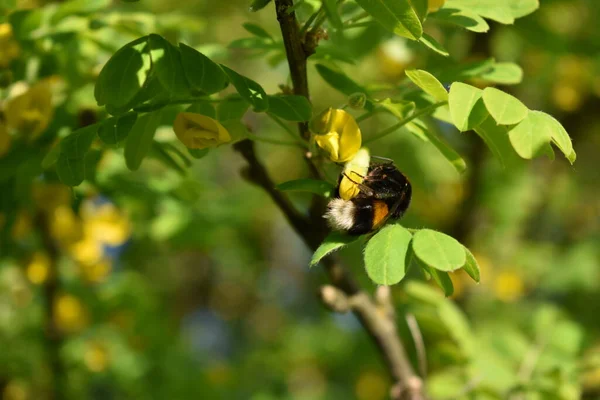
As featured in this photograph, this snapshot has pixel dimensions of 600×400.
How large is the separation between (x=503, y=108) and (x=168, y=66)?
45 cm

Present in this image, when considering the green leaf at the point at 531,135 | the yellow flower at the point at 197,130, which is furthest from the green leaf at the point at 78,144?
the green leaf at the point at 531,135

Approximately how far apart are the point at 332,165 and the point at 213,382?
64.2 inches

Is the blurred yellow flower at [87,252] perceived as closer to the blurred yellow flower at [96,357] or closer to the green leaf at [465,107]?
the blurred yellow flower at [96,357]

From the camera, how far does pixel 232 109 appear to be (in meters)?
1.10

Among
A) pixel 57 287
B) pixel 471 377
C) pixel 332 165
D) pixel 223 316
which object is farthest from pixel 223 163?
pixel 332 165

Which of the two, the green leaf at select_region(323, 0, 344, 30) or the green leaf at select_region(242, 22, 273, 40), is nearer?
the green leaf at select_region(323, 0, 344, 30)

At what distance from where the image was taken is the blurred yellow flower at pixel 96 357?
2383mm

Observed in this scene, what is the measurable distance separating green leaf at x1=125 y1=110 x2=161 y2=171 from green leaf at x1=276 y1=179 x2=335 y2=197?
0.23 metres

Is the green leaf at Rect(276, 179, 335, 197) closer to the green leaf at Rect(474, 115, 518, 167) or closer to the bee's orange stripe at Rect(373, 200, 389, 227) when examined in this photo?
the bee's orange stripe at Rect(373, 200, 389, 227)

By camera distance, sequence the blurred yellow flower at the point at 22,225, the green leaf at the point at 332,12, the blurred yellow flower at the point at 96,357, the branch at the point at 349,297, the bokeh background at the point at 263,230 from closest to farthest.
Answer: the green leaf at the point at 332,12 → the branch at the point at 349,297 → the bokeh background at the point at 263,230 → the blurred yellow flower at the point at 22,225 → the blurred yellow flower at the point at 96,357

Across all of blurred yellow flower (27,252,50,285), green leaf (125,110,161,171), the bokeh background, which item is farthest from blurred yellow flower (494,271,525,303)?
green leaf (125,110,161,171)

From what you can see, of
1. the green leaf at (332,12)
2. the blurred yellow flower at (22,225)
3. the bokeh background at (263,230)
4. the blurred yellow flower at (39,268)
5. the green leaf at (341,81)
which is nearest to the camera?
the green leaf at (332,12)

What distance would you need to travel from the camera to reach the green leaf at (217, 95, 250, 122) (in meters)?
1.10

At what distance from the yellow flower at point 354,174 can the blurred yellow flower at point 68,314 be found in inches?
54.7
